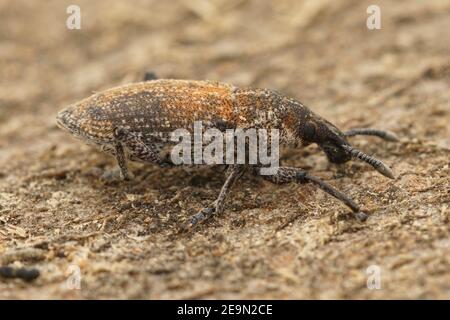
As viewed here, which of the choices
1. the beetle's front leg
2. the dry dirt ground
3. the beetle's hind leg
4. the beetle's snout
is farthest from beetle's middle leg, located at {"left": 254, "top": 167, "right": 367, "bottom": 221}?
the beetle's snout

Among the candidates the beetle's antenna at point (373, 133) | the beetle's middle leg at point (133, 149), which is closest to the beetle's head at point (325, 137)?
the beetle's antenna at point (373, 133)

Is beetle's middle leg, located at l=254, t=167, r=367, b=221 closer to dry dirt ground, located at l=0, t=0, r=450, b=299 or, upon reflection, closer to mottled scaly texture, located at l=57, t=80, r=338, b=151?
dry dirt ground, located at l=0, t=0, r=450, b=299

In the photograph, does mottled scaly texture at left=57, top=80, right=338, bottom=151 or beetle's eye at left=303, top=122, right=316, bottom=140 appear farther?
beetle's eye at left=303, top=122, right=316, bottom=140

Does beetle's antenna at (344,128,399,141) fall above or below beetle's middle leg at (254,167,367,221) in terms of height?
above

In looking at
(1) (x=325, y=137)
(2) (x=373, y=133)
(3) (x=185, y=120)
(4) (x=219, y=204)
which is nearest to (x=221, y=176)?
(4) (x=219, y=204)

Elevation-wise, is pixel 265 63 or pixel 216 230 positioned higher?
pixel 265 63
